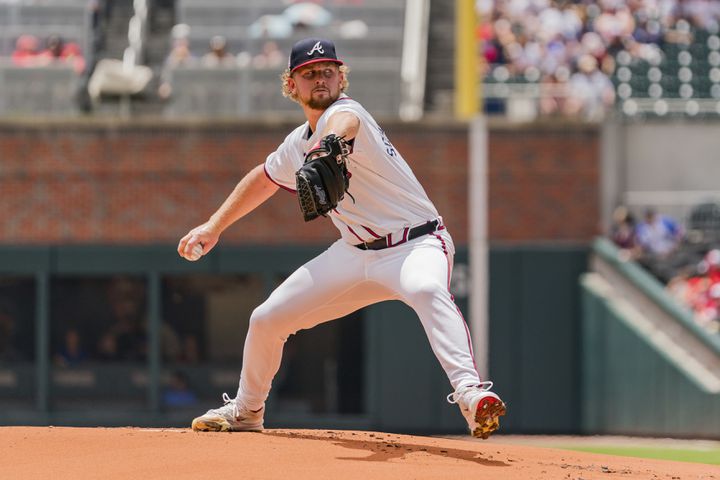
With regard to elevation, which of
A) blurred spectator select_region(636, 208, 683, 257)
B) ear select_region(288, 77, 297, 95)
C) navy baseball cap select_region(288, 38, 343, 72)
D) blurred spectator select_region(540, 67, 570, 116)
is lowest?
blurred spectator select_region(636, 208, 683, 257)

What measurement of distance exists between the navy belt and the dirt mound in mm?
1013

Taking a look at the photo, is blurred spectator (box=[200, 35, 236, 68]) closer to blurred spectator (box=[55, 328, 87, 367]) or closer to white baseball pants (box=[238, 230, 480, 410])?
blurred spectator (box=[55, 328, 87, 367])

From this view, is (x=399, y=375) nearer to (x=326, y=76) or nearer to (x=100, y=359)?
(x=100, y=359)

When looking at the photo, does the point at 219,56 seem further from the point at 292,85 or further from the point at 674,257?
the point at 292,85

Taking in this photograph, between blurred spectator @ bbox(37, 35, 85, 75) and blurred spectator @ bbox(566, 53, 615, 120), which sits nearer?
blurred spectator @ bbox(37, 35, 85, 75)

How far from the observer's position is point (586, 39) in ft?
63.5

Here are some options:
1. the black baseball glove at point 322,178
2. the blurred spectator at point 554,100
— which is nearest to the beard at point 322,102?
the black baseball glove at point 322,178

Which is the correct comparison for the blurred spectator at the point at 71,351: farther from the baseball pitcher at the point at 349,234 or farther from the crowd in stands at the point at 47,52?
the baseball pitcher at the point at 349,234

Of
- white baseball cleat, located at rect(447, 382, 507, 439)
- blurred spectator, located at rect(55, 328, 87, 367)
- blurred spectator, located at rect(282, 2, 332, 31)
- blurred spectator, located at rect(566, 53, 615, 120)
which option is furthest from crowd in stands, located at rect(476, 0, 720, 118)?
white baseball cleat, located at rect(447, 382, 507, 439)

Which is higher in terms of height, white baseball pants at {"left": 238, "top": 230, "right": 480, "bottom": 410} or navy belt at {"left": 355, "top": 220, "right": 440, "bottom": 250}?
navy belt at {"left": 355, "top": 220, "right": 440, "bottom": 250}

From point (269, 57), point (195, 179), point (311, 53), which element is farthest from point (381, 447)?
point (269, 57)

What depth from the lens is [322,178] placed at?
5.91 metres

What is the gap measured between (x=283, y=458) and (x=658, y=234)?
11.6 metres

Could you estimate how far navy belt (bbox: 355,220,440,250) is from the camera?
6.56 m
